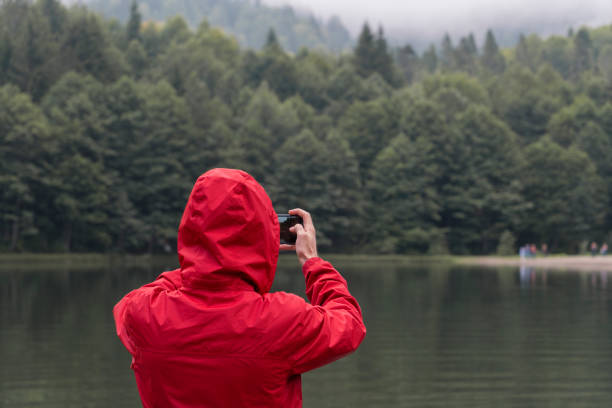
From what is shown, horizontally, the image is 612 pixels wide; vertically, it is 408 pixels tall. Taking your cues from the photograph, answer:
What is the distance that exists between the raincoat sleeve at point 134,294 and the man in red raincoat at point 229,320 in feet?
0.08

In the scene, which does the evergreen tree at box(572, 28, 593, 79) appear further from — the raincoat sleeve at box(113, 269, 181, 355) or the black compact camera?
the raincoat sleeve at box(113, 269, 181, 355)

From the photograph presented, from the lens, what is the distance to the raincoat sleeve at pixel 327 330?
8.91 feet

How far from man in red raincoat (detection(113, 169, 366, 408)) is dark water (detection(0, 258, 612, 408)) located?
7.82 m

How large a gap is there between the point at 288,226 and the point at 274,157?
73362 millimetres

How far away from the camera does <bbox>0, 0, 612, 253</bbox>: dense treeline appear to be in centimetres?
6275

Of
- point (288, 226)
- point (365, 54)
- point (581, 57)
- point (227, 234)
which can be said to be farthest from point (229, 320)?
point (581, 57)

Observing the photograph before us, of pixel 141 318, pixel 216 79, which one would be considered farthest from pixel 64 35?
pixel 141 318

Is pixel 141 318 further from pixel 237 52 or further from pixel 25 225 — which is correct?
pixel 237 52

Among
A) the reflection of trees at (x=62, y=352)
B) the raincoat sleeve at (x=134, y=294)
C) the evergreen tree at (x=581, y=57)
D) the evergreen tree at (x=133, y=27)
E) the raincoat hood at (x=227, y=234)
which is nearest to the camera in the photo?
the raincoat hood at (x=227, y=234)

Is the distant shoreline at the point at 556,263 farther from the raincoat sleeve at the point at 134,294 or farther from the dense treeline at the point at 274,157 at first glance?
the raincoat sleeve at the point at 134,294

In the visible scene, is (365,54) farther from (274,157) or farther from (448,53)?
(448,53)

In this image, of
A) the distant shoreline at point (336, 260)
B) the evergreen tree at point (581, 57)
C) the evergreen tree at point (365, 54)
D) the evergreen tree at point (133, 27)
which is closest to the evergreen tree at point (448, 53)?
the evergreen tree at point (581, 57)

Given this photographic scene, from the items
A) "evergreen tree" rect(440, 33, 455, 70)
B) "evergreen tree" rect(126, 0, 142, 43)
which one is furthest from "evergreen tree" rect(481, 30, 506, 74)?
"evergreen tree" rect(126, 0, 142, 43)

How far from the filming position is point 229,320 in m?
2.71
